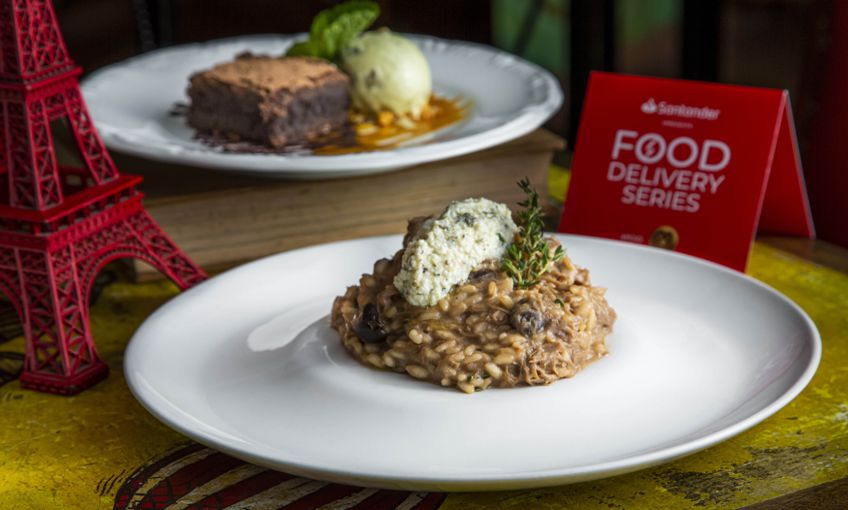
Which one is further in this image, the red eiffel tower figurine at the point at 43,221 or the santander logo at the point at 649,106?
the santander logo at the point at 649,106

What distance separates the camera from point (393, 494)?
5.04ft

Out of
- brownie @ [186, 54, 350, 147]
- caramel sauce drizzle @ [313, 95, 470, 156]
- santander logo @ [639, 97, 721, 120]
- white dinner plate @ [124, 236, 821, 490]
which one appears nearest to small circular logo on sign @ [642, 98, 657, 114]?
santander logo @ [639, 97, 721, 120]

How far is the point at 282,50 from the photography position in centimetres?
335

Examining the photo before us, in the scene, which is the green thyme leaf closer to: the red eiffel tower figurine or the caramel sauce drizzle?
the caramel sauce drizzle

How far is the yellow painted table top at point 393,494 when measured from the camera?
59.9 inches

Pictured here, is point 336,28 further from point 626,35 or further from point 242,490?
point 626,35

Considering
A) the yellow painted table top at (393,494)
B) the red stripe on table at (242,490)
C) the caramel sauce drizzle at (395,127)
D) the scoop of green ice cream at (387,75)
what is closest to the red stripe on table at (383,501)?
the yellow painted table top at (393,494)

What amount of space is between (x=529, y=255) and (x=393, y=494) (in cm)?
44

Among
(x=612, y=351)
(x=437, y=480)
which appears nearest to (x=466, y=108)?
(x=612, y=351)

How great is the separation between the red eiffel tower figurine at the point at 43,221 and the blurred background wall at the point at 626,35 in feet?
5.28

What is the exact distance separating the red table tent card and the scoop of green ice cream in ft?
2.14

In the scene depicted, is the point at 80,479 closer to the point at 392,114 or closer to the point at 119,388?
the point at 119,388

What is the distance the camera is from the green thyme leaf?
2939 mm

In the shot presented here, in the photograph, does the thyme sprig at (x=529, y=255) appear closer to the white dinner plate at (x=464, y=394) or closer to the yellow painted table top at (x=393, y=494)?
the white dinner plate at (x=464, y=394)
